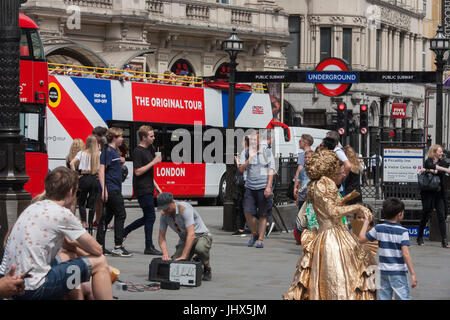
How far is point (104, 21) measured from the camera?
3334cm

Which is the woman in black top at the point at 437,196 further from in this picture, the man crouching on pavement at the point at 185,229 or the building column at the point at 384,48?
the building column at the point at 384,48

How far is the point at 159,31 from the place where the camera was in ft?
119

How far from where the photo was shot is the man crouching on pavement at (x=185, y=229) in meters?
10.8

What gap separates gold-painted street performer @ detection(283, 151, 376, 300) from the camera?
8.03 m

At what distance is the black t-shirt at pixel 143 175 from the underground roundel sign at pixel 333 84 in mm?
4105

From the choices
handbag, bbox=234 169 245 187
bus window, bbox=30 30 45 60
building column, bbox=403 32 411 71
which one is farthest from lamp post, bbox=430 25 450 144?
building column, bbox=403 32 411 71

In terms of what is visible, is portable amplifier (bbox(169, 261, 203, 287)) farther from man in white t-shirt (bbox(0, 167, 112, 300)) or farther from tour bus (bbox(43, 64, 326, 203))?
tour bus (bbox(43, 64, 326, 203))

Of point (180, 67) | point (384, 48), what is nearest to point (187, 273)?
point (180, 67)

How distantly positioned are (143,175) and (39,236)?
6740 mm

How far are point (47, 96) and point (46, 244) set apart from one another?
52.1ft

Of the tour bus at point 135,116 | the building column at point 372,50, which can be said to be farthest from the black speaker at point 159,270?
the building column at point 372,50

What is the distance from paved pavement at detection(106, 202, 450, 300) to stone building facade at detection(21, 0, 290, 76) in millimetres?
13579

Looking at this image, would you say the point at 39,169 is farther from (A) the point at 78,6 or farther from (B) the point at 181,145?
(A) the point at 78,6

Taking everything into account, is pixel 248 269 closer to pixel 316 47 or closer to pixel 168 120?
pixel 168 120
